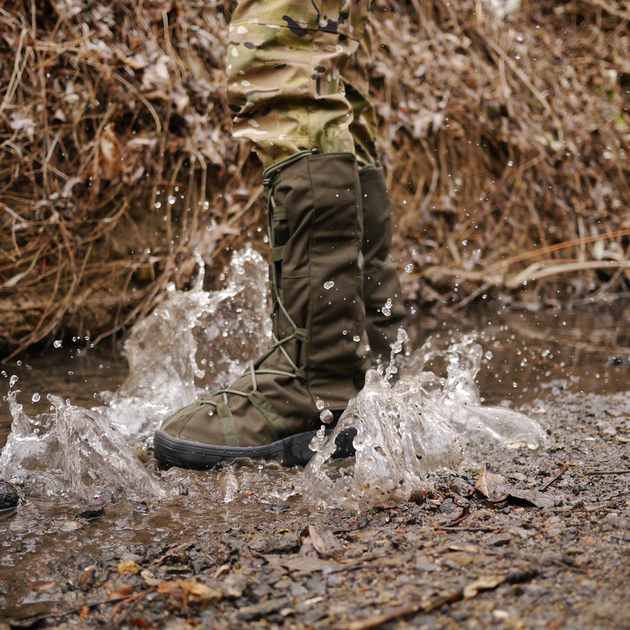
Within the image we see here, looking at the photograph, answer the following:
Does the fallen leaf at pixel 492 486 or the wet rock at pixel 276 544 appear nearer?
the wet rock at pixel 276 544

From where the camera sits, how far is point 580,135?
15.3ft

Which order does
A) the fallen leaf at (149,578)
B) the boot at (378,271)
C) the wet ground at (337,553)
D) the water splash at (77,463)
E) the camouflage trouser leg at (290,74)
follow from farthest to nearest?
the boot at (378,271), the camouflage trouser leg at (290,74), the water splash at (77,463), the fallen leaf at (149,578), the wet ground at (337,553)

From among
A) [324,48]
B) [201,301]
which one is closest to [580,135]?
[201,301]

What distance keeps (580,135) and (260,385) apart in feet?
12.6

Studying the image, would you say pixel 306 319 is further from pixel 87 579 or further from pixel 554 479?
pixel 87 579

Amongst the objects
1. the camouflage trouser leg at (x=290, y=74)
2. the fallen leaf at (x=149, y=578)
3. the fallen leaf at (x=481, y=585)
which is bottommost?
the fallen leaf at (x=149, y=578)

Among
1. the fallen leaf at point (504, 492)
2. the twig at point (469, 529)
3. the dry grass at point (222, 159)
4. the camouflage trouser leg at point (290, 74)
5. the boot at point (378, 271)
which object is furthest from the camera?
the dry grass at point (222, 159)

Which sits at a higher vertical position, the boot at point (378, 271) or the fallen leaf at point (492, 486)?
the boot at point (378, 271)

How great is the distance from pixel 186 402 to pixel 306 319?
0.78 meters

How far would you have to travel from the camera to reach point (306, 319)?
5.66 feet

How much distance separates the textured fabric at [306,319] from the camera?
1661 millimetres

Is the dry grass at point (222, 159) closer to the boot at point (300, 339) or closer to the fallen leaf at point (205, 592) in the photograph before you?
the boot at point (300, 339)

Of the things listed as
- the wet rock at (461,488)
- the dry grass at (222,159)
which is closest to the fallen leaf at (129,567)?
the wet rock at (461,488)

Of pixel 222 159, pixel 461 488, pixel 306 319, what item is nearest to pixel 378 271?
pixel 306 319
